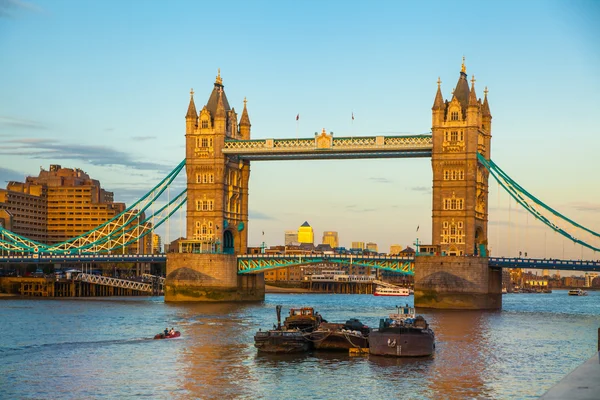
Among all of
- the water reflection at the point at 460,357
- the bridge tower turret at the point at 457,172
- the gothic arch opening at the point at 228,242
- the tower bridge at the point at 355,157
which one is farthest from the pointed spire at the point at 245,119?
the water reflection at the point at 460,357

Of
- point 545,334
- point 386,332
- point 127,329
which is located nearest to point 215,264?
point 127,329

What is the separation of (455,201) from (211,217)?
31.4m

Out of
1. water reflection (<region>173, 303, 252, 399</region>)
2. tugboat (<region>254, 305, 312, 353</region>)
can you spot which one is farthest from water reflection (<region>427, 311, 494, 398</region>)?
water reflection (<region>173, 303, 252, 399</region>)

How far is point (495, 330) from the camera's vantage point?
7888cm

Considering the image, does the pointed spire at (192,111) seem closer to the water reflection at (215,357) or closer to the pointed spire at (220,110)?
the pointed spire at (220,110)

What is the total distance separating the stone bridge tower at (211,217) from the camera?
388 feet

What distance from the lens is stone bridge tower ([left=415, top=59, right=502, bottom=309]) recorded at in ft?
351

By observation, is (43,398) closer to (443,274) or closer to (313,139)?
(443,274)

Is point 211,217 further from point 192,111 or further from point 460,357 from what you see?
point 460,357

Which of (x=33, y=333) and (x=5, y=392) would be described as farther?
(x=33, y=333)

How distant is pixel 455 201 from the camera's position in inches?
4360

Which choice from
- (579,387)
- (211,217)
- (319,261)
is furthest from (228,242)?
(579,387)

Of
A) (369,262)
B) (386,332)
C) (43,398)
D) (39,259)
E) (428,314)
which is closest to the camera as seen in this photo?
(43,398)

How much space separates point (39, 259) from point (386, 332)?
90.6 meters
